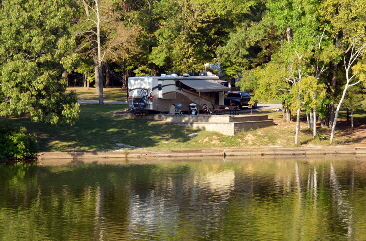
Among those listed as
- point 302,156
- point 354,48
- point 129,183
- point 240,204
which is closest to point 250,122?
point 302,156

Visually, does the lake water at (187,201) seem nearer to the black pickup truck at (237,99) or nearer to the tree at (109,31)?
the black pickup truck at (237,99)

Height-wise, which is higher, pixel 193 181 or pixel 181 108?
pixel 181 108

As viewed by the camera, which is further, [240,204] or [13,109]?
[13,109]

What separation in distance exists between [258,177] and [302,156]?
10.1 meters

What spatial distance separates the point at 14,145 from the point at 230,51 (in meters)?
24.5

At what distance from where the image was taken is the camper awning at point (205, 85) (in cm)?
5412

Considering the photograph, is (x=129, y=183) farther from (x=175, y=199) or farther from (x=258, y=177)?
(x=258, y=177)

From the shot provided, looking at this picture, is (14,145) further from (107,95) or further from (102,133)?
(107,95)

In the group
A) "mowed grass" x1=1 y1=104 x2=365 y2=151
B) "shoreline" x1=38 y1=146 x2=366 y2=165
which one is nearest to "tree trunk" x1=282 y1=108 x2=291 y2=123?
"mowed grass" x1=1 y1=104 x2=365 y2=151

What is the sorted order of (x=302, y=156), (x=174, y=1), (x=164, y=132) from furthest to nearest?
1. (x=174, y=1)
2. (x=164, y=132)
3. (x=302, y=156)

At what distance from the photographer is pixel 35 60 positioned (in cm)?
4047

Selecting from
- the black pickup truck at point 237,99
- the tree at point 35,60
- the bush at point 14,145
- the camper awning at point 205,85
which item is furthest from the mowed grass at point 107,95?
the tree at point 35,60

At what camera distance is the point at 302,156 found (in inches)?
1727

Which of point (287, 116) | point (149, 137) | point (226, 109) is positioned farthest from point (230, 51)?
point (149, 137)
